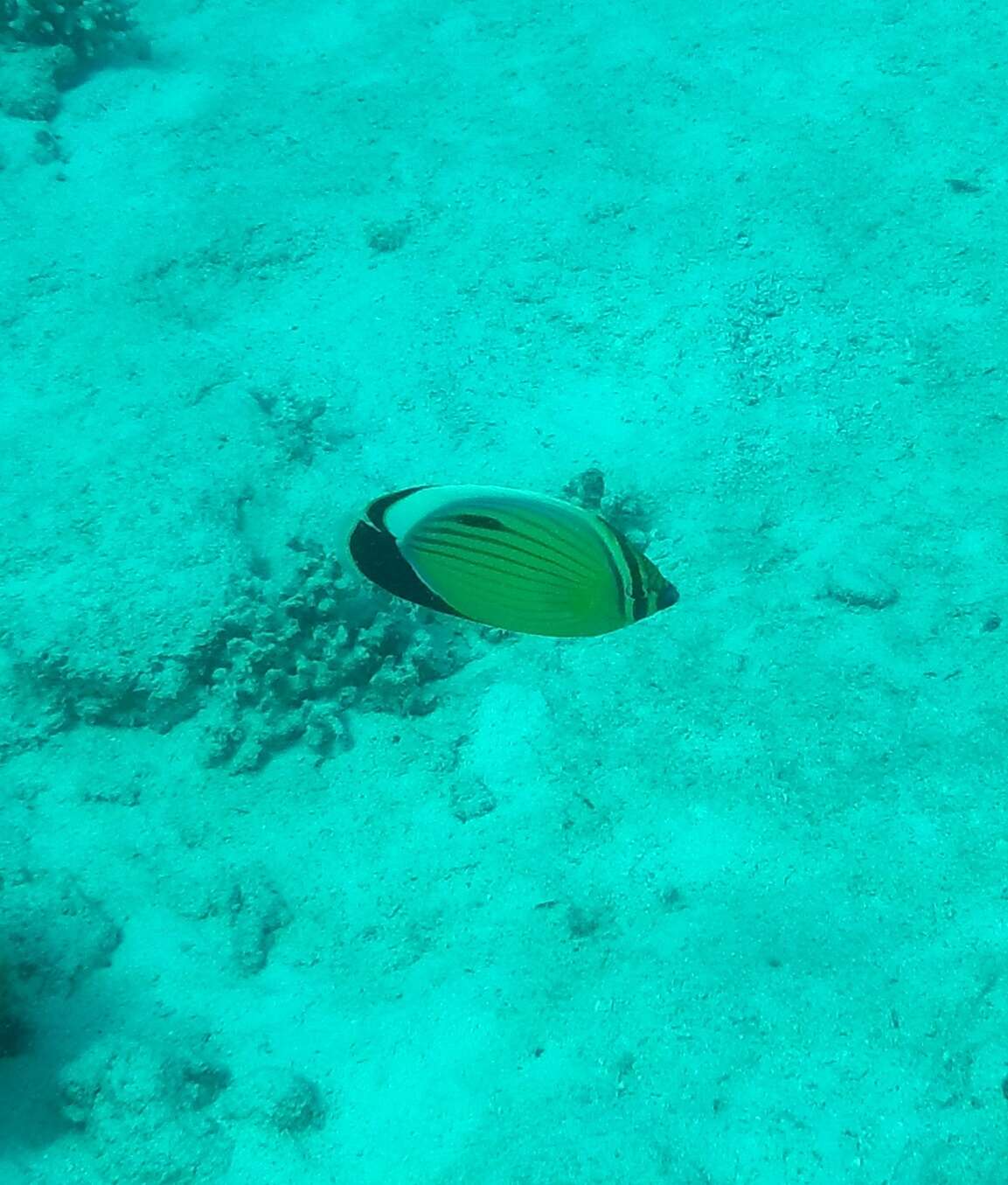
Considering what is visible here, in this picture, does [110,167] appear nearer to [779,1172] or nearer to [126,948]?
[126,948]

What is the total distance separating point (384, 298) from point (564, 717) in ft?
10.5

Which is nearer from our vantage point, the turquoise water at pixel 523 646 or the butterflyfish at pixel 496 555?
the butterflyfish at pixel 496 555

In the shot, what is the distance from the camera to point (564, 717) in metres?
4.07

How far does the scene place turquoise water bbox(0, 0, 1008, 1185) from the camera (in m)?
3.18

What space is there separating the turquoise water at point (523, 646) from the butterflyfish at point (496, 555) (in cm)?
204

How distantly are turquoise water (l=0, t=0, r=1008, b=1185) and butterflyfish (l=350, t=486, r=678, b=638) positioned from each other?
2037 millimetres

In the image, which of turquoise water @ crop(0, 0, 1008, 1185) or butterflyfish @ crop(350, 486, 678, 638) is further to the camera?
turquoise water @ crop(0, 0, 1008, 1185)

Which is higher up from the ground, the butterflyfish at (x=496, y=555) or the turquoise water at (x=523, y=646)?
the butterflyfish at (x=496, y=555)

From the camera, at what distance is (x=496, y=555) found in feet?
6.06

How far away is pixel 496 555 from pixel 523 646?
2515 mm

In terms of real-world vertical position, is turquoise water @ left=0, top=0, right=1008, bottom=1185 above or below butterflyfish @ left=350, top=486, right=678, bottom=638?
below

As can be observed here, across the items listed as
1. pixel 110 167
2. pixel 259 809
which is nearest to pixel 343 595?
pixel 259 809

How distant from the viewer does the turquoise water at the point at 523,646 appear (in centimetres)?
318

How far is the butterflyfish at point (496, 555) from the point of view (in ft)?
5.93
